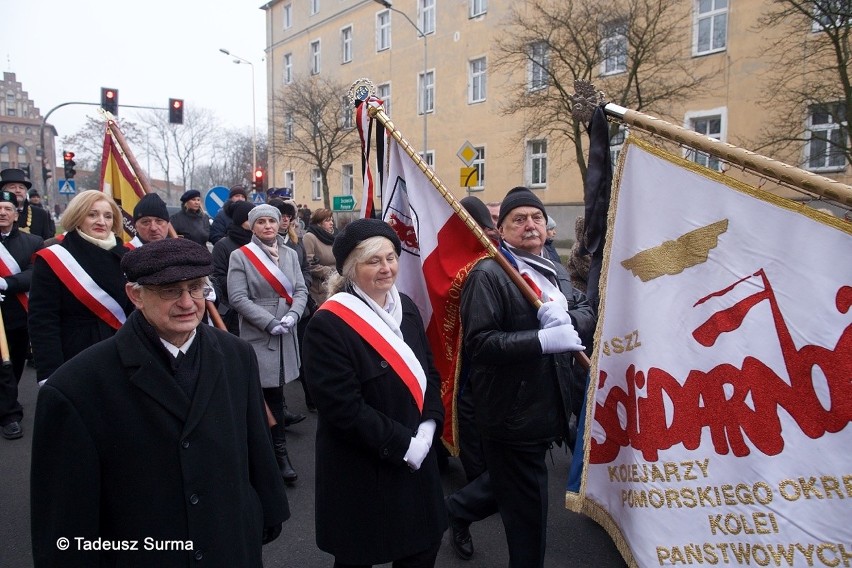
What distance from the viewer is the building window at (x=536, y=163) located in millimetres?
23047

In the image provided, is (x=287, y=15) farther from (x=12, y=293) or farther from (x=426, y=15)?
(x=12, y=293)

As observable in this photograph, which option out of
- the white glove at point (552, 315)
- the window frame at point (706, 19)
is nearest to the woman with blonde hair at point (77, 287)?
the white glove at point (552, 315)

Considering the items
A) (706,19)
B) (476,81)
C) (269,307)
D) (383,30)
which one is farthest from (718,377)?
(383,30)

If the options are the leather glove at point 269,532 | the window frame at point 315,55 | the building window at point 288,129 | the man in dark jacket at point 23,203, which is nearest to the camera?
the leather glove at point 269,532

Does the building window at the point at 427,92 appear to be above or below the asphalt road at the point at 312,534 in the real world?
above

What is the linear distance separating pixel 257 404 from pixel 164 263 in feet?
1.84

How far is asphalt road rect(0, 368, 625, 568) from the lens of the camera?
3.29m

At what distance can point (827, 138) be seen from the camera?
11781 mm

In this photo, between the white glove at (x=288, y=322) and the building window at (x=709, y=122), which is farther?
the building window at (x=709, y=122)

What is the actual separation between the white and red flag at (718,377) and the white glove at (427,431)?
2.16ft

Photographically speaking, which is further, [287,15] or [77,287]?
[287,15]

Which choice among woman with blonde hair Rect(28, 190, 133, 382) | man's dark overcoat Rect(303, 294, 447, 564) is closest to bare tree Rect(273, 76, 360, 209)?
woman with blonde hair Rect(28, 190, 133, 382)

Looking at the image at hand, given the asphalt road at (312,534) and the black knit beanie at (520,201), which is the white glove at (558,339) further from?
the asphalt road at (312,534)

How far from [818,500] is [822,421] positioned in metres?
0.22
